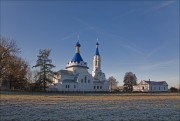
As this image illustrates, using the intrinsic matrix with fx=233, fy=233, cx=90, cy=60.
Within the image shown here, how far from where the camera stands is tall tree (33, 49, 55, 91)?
215 feet

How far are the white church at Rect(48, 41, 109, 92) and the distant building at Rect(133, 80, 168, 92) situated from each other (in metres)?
34.1

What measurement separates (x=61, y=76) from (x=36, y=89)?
635 inches

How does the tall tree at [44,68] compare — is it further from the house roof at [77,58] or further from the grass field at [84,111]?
the grass field at [84,111]

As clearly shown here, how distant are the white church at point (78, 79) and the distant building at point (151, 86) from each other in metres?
34.1

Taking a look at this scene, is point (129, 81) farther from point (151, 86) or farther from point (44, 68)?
point (44, 68)

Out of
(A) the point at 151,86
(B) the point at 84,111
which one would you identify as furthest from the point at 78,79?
(B) the point at 84,111

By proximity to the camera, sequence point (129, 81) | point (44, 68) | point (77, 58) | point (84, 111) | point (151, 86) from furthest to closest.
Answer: point (151, 86) < point (129, 81) < point (77, 58) < point (44, 68) < point (84, 111)

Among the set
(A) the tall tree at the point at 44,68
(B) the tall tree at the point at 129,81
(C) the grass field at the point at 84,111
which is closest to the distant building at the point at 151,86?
(B) the tall tree at the point at 129,81

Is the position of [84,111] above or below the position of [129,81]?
below

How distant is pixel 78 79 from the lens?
81375 mm

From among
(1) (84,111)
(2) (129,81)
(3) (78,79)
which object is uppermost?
(3) (78,79)

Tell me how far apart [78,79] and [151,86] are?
5282 cm

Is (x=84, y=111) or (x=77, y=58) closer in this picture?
(x=84, y=111)

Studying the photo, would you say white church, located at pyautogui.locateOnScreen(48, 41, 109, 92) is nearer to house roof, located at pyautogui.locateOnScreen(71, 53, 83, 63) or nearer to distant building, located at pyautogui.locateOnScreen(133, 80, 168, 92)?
house roof, located at pyautogui.locateOnScreen(71, 53, 83, 63)
